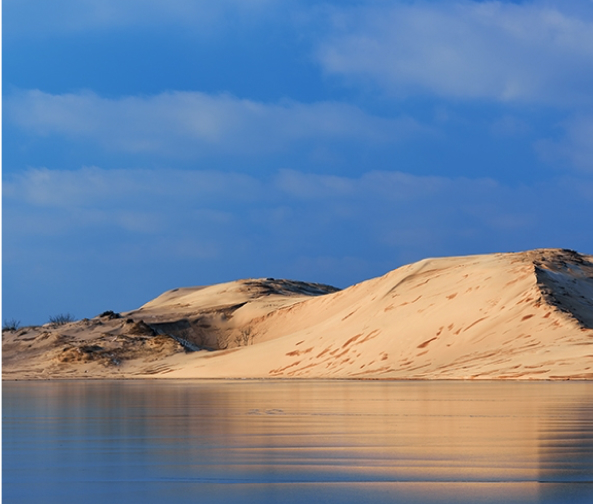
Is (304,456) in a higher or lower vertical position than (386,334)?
lower

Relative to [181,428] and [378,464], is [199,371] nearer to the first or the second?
[181,428]

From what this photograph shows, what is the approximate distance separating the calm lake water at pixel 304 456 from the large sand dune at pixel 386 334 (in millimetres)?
13693

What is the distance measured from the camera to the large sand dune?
87.8 ft

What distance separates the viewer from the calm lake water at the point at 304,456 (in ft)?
14.3

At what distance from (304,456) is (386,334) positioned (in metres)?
26.8

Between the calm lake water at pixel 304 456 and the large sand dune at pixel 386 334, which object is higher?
the large sand dune at pixel 386 334

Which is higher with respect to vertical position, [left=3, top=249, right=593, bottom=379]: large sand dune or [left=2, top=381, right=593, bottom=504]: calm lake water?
[left=3, top=249, right=593, bottom=379]: large sand dune

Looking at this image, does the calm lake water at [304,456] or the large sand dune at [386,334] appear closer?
the calm lake water at [304,456]

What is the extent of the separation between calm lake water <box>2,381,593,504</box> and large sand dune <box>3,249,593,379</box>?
13.7m

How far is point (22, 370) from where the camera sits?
137 ft

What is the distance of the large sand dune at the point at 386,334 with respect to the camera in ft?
87.8

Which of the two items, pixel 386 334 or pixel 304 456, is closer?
pixel 304 456

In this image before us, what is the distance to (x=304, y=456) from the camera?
5852 mm

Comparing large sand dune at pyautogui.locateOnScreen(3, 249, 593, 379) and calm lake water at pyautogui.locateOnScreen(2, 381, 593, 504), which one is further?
large sand dune at pyautogui.locateOnScreen(3, 249, 593, 379)
